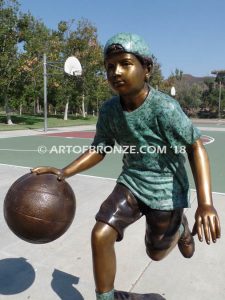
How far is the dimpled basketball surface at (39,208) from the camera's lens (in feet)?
8.23

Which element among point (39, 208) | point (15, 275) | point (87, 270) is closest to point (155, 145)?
point (39, 208)

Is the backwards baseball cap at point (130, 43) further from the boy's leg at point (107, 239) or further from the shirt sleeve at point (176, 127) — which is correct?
the boy's leg at point (107, 239)

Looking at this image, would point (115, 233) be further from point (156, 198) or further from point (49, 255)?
point (49, 255)

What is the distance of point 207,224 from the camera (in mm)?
2154

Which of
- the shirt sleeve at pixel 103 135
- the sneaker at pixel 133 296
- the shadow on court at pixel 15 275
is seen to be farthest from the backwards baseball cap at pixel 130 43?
the shadow on court at pixel 15 275

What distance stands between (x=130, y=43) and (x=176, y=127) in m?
0.61

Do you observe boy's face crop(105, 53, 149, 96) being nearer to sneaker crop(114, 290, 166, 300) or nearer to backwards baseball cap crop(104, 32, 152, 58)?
backwards baseball cap crop(104, 32, 152, 58)

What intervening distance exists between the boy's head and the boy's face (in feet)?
0.08

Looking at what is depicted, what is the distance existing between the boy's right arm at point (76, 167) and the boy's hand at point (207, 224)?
0.98 meters

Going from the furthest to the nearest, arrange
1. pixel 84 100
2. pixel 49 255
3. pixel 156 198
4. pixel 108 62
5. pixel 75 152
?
1. pixel 84 100
2. pixel 75 152
3. pixel 49 255
4. pixel 156 198
5. pixel 108 62

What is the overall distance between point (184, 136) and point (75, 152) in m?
10.2

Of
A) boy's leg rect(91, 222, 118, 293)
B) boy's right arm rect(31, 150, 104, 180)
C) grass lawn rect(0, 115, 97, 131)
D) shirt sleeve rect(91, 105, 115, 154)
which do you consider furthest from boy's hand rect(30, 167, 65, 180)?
grass lawn rect(0, 115, 97, 131)

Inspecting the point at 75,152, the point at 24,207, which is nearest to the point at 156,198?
the point at 24,207

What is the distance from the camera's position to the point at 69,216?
2.64 meters
